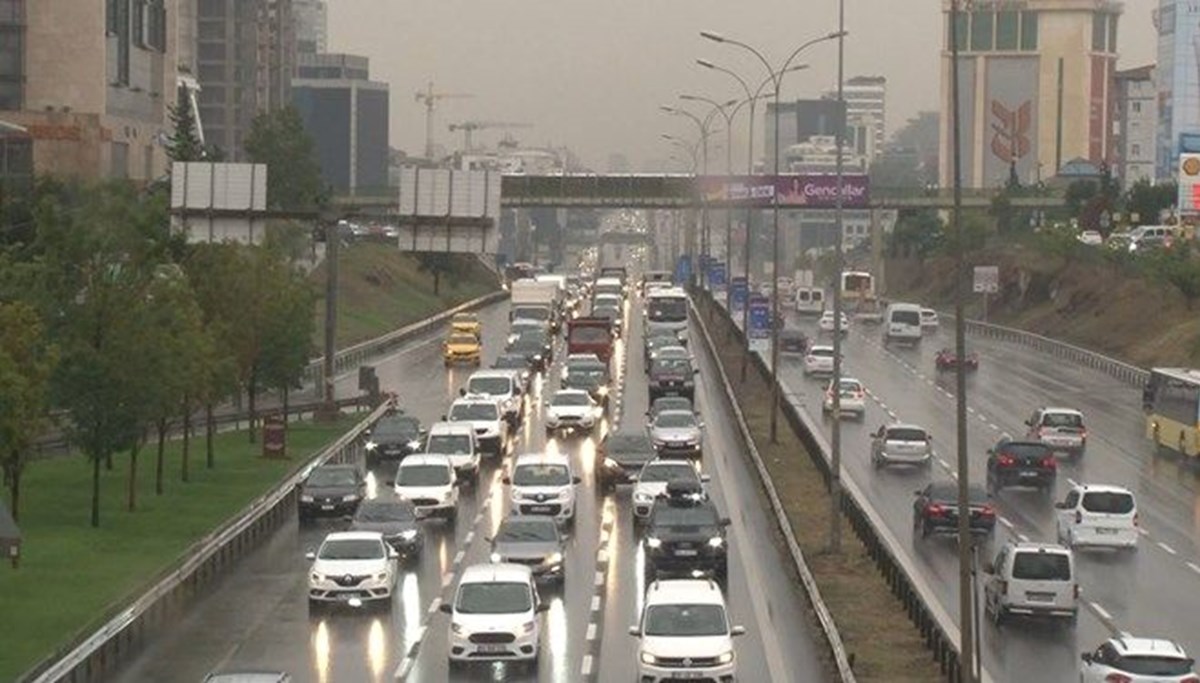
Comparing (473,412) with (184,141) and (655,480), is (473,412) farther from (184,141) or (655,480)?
(184,141)

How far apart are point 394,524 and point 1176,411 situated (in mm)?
29339

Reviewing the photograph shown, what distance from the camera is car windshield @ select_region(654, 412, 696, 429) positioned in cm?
6206

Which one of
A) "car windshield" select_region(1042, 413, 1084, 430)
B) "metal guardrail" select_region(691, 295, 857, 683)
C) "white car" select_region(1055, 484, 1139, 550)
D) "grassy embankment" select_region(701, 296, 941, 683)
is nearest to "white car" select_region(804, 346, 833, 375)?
"metal guardrail" select_region(691, 295, 857, 683)

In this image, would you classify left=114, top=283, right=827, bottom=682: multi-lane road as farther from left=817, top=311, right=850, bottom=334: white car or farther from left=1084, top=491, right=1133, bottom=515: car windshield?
left=817, top=311, right=850, bottom=334: white car

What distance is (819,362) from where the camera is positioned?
93125 millimetres

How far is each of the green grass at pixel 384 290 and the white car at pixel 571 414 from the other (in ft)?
119

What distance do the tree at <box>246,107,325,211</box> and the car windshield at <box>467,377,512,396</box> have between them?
223 ft

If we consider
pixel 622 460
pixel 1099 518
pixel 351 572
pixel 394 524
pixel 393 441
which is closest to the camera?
pixel 351 572

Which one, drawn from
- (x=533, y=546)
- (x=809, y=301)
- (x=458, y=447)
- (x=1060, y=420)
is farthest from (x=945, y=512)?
(x=809, y=301)

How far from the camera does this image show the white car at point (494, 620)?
106ft

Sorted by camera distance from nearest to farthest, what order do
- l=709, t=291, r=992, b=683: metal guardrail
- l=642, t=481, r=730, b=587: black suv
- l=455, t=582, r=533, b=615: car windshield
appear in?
l=709, t=291, r=992, b=683: metal guardrail
l=455, t=582, r=533, b=615: car windshield
l=642, t=481, r=730, b=587: black suv

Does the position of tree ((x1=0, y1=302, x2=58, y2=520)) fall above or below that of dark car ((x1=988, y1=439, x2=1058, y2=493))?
above

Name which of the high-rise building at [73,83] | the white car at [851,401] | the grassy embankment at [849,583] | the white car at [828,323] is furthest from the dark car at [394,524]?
the white car at [828,323]

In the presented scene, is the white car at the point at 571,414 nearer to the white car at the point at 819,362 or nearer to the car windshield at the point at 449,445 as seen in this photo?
the car windshield at the point at 449,445
